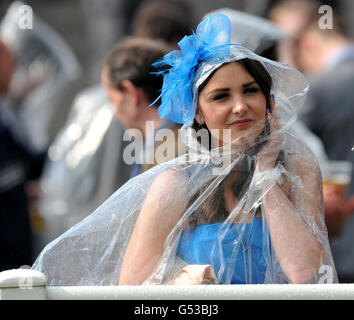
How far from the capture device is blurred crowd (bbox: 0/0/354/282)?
3387 mm

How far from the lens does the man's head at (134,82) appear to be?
3.29 m

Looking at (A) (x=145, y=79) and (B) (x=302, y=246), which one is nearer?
(B) (x=302, y=246)

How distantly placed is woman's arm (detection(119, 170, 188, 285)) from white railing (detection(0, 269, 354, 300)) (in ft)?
1.12

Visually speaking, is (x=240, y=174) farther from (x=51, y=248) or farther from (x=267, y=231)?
(x=51, y=248)

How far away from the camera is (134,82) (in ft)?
11.0

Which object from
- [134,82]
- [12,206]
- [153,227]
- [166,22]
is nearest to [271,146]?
[153,227]

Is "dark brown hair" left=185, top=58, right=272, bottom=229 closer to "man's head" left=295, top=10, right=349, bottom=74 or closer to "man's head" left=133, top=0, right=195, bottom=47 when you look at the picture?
"man's head" left=133, top=0, right=195, bottom=47

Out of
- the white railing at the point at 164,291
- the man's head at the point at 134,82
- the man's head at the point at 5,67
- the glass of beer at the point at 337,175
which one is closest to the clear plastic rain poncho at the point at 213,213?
the white railing at the point at 164,291

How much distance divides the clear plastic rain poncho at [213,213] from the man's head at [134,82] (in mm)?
907

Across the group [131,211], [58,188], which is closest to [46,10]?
[58,188]

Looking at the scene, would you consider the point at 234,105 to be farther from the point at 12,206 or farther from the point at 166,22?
the point at 12,206

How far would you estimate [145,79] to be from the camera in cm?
331

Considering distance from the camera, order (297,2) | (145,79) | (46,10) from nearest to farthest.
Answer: (145,79)
(297,2)
(46,10)
